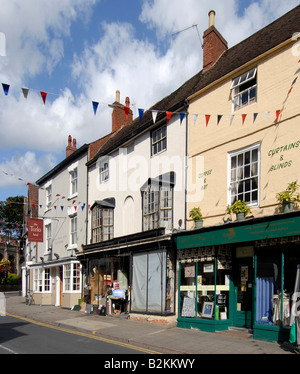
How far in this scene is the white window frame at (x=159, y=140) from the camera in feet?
52.6

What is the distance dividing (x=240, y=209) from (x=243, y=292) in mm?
2713

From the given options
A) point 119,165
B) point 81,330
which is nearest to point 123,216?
point 119,165

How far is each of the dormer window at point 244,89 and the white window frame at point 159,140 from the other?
3999 millimetres

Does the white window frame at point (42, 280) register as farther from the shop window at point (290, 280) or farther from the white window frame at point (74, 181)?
the shop window at point (290, 280)

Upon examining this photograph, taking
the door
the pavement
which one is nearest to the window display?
the door

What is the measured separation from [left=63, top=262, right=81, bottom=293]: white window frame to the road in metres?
8.47

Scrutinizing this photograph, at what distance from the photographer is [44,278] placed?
26.4 m

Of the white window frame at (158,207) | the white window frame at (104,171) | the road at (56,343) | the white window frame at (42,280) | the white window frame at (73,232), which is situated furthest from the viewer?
the white window frame at (42,280)

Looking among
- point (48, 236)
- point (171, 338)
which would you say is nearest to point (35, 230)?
point (48, 236)

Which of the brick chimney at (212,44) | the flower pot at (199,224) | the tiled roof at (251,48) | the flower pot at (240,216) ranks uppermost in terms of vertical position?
the brick chimney at (212,44)

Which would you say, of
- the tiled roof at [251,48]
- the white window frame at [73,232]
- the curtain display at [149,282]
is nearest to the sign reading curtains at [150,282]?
the curtain display at [149,282]

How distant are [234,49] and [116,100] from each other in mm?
10794

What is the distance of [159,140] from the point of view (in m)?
16.3
